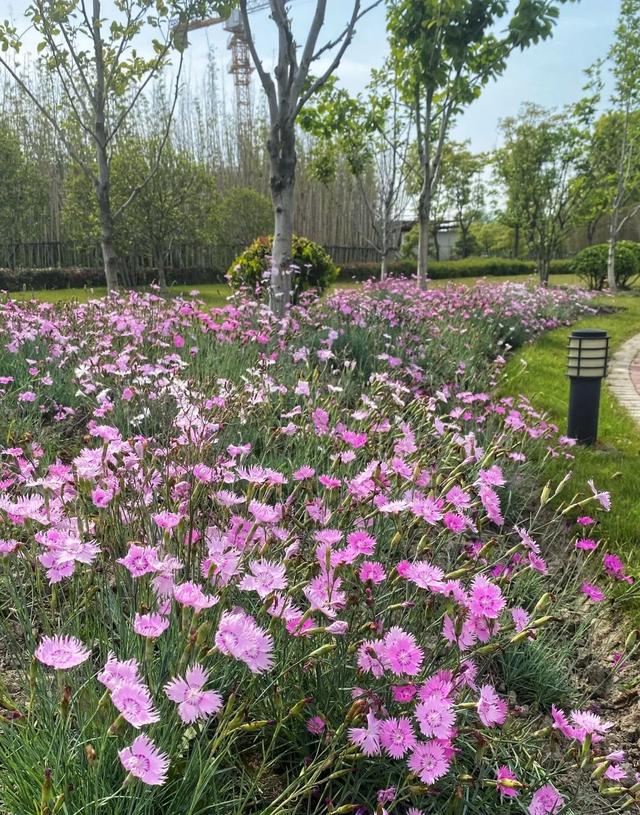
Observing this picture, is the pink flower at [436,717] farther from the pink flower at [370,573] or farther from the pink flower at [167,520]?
the pink flower at [167,520]

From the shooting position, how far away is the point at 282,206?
16.8ft

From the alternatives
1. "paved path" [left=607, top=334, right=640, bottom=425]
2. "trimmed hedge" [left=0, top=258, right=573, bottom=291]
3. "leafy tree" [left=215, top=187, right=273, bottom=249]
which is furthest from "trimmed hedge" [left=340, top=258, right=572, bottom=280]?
"paved path" [left=607, top=334, right=640, bottom=425]

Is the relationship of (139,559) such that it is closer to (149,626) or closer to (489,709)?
(149,626)

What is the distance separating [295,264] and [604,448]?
5446 mm

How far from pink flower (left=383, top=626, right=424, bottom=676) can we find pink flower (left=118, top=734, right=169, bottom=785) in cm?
47

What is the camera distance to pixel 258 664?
3.02ft

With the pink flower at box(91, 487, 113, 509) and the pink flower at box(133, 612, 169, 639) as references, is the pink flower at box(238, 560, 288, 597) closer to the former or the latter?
the pink flower at box(133, 612, 169, 639)

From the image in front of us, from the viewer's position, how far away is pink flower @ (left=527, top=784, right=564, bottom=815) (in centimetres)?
113

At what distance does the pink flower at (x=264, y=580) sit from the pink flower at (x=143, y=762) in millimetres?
301

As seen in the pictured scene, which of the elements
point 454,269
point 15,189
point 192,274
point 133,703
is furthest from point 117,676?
point 454,269

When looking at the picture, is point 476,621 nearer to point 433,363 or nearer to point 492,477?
Answer: point 492,477

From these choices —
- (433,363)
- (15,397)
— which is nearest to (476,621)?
(15,397)

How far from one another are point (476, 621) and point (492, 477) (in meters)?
0.49

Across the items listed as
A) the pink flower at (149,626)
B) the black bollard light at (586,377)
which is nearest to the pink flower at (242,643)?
the pink flower at (149,626)
